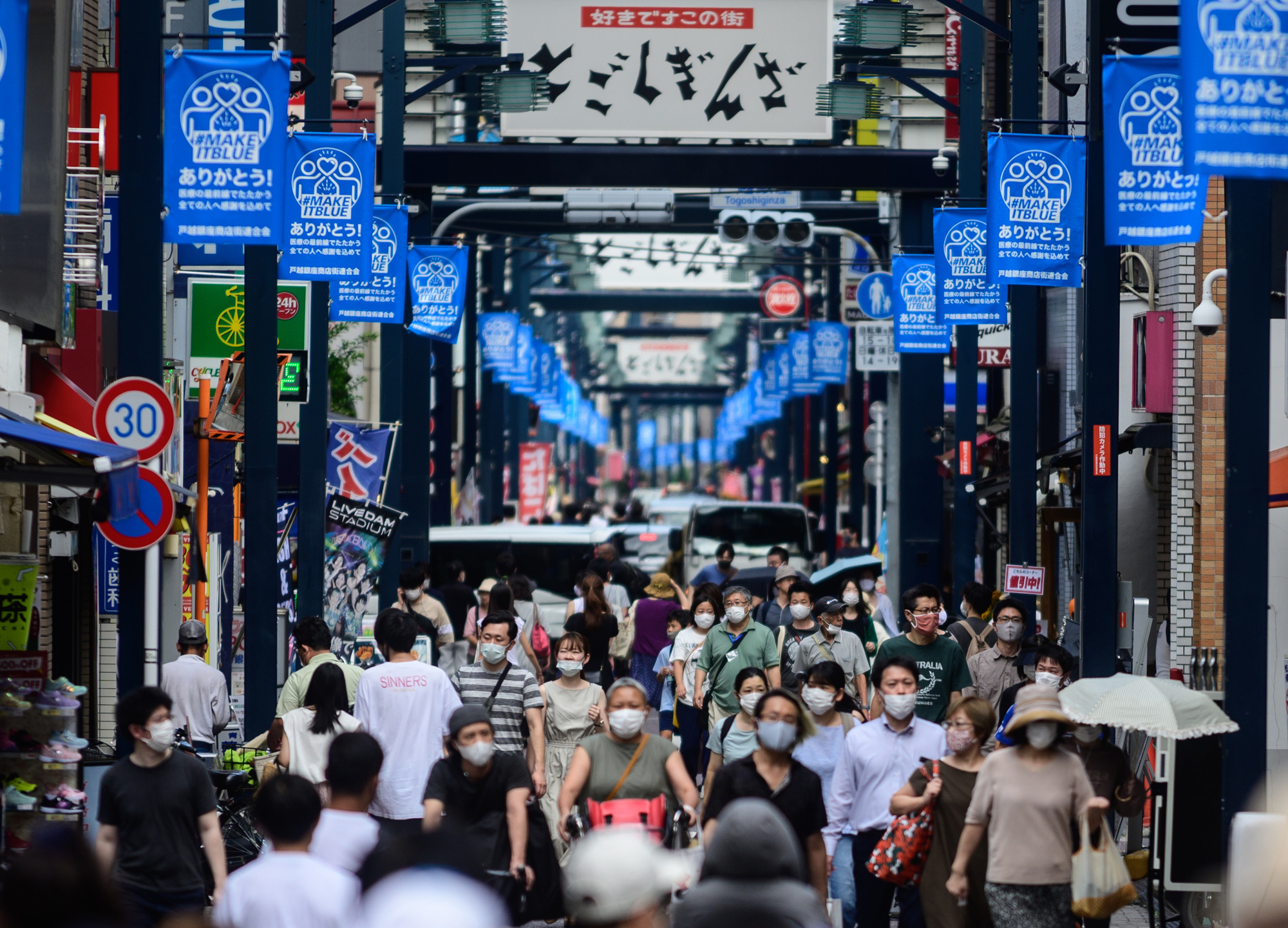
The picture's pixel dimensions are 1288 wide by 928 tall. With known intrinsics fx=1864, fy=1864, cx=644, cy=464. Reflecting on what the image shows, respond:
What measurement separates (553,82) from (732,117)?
7.37 ft

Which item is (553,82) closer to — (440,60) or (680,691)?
(440,60)

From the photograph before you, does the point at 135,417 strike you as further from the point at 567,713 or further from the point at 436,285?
the point at 436,285

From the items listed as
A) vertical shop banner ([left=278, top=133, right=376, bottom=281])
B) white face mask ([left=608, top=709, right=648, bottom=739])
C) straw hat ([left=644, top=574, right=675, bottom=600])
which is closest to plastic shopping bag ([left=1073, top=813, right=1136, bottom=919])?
white face mask ([left=608, top=709, right=648, bottom=739])

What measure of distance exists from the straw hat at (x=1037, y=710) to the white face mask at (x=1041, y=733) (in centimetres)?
2

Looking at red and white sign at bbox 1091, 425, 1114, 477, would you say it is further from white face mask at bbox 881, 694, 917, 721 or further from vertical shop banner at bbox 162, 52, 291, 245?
vertical shop banner at bbox 162, 52, 291, 245

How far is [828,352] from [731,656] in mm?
25930

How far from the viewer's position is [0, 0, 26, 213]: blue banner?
28.4ft

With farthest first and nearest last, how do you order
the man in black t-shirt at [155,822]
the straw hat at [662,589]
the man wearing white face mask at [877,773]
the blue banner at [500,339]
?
the blue banner at [500,339] → the straw hat at [662,589] → the man wearing white face mask at [877,773] → the man in black t-shirt at [155,822]

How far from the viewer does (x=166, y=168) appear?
12.3 m

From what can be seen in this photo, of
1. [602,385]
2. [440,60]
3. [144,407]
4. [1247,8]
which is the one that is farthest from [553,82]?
[602,385]

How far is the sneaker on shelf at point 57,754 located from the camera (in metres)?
10.6

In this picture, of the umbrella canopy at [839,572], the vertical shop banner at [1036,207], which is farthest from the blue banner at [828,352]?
the vertical shop banner at [1036,207]

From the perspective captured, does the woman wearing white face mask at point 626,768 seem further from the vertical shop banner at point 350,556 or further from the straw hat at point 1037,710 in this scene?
the vertical shop banner at point 350,556

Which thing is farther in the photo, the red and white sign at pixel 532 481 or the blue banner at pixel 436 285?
the red and white sign at pixel 532 481
